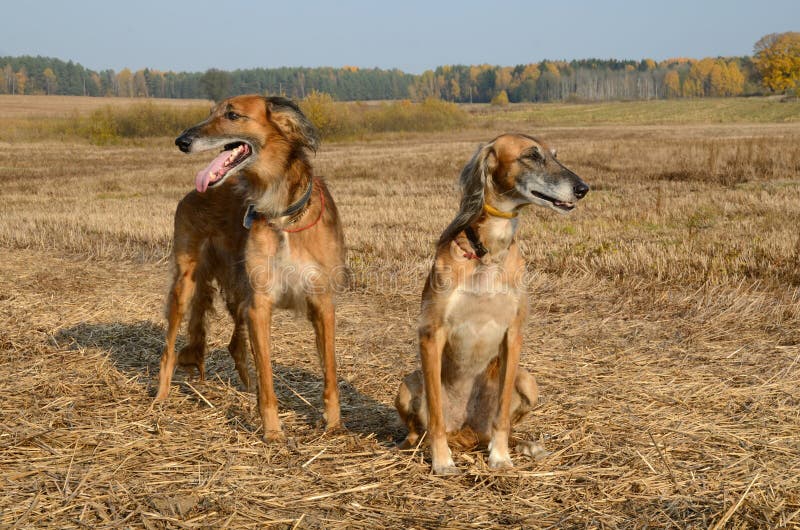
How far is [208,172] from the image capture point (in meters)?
4.77

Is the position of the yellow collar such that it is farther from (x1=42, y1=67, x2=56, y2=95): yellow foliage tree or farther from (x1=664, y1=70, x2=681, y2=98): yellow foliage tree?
(x1=664, y1=70, x2=681, y2=98): yellow foliage tree

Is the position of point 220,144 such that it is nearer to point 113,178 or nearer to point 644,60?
point 113,178

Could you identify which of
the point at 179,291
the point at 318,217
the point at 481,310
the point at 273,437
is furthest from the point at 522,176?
the point at 179,291

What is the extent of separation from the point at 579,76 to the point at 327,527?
171457mm

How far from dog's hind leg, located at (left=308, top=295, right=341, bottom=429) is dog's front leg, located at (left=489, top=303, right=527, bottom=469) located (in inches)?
44.9

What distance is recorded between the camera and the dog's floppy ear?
16.1ft

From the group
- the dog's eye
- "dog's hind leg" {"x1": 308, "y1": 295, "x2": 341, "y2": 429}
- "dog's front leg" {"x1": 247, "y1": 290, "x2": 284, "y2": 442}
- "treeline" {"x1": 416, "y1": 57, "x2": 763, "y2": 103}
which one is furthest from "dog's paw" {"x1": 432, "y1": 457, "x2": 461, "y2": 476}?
"treeline" {"x1": 416, "y1": 57, "x2": 763, "y2": 103}

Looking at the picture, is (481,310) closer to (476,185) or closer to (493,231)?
(493,231)

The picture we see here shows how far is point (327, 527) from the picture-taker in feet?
11.7

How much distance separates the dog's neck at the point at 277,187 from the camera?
4887 mm

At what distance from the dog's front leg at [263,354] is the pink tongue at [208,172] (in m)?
0.74

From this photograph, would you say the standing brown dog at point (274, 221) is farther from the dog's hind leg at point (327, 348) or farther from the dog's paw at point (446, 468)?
the dog's paw at point (446, 468)

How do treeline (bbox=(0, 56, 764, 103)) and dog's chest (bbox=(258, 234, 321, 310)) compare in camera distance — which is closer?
dog's chest (bbox=(258, 234, 321, 310))

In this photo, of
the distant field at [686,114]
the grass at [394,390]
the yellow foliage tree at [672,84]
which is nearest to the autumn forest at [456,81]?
the yellow foliage tree at [672,84]
